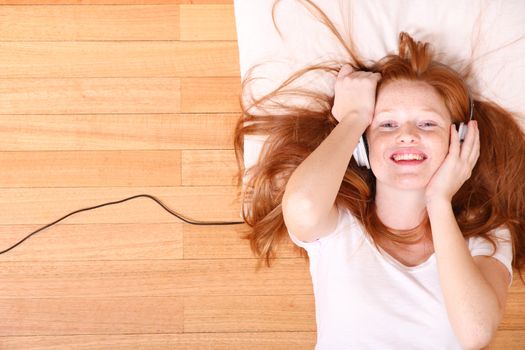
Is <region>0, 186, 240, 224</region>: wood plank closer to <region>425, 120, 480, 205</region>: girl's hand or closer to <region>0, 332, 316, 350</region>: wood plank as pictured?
<region>0, 332, 316, 350</region>: wood plank

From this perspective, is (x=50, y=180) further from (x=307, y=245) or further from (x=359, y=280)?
(x=359, y=280)

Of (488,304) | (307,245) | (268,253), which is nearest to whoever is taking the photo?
(488,304)

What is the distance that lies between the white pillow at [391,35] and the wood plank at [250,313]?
22.3 inches

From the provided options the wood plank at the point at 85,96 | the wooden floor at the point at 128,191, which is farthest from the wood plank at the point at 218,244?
the wood plank at the point at 85,96

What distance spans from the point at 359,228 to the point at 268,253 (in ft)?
1.07

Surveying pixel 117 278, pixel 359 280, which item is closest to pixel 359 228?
pixel 359 280

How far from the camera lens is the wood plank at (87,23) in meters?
1.59

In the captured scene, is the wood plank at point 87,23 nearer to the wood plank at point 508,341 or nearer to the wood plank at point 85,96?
the wood plank at point 85,96

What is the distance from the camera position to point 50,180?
62.1 inches

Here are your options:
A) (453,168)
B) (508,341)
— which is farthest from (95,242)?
(508,341)

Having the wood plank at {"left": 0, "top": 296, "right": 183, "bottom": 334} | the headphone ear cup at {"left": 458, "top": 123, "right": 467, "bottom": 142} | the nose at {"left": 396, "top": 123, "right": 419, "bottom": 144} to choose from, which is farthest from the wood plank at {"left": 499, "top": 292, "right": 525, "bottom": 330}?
the wood plank at {"left": 0, "top": 296, "right": 183, "bottom": 334}

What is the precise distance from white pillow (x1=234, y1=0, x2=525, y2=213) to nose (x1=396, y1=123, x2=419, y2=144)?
0.28m

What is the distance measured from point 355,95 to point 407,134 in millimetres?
173

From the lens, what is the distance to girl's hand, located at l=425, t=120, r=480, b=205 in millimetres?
1239
